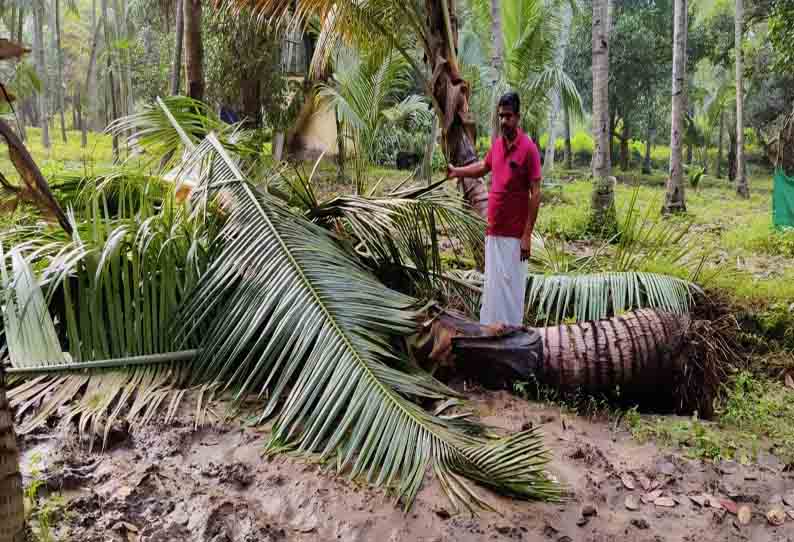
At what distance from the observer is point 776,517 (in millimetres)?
3012

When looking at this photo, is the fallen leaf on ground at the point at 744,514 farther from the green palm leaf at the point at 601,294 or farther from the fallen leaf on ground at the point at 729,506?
the green palm leaf at the point at 601,294

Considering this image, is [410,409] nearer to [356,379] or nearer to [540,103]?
[356,379]

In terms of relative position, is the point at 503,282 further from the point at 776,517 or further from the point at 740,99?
the point at 740,99

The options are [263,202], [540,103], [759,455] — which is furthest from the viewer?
[540,103]

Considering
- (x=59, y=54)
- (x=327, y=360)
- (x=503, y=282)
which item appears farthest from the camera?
(x=59, y=54)

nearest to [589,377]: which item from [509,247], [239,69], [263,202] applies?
[509,247]

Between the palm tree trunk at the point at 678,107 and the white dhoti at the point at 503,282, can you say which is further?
the palm tree trunk at the point at 678,107

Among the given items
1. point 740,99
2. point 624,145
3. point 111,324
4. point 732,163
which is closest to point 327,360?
point 111,324

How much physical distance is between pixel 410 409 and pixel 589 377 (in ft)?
5.45

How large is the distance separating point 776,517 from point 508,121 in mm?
2519

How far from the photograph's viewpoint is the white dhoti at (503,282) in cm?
426

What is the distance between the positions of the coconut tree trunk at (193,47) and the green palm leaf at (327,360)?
2443 mm

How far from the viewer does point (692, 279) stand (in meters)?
5.33

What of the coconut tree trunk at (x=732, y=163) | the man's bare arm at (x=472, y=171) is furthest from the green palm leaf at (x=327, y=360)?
the coconut tree trunk at (x=732, y=163)
